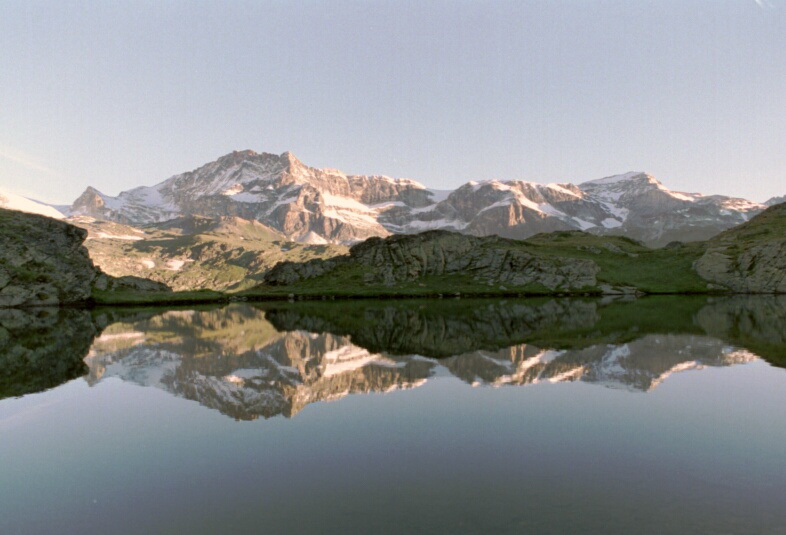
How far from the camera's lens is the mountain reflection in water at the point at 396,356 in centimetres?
2997

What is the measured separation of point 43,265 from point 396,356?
465ft

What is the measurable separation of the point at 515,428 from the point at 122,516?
52.6 ft

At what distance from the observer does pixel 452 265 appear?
630 ft

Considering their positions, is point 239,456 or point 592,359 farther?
point 592,359

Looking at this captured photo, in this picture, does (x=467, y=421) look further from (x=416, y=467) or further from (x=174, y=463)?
(x=174, y=463)

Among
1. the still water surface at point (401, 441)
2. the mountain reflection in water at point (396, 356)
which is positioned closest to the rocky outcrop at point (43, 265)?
the mountain reflection in water at point (396, 356)

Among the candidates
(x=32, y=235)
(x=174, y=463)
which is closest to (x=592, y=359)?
(x=174, y=463)

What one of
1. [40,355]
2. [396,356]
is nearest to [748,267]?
[396,356]

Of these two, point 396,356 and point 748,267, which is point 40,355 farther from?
point 748,267

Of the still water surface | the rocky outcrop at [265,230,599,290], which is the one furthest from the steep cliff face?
the still water surface

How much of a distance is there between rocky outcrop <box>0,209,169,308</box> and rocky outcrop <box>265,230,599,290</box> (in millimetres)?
68819

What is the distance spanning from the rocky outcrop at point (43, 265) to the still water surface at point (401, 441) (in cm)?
10460

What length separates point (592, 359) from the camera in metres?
36.9

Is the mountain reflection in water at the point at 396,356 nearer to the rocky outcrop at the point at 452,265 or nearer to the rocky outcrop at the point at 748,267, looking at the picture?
the rocky outcrop at the point at 452,265
